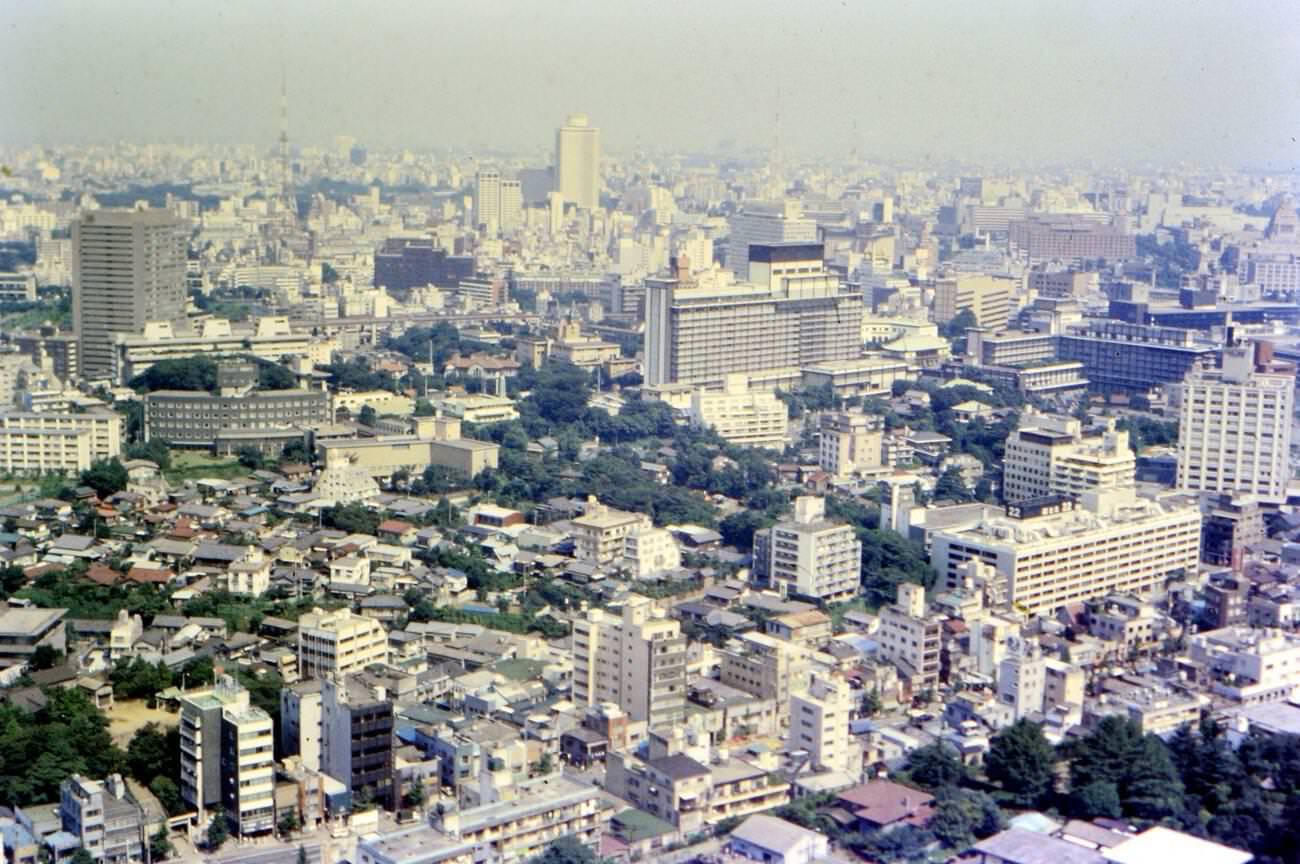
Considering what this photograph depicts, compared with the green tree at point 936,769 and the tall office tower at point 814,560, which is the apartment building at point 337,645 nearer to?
the tall office tower at point 814,560

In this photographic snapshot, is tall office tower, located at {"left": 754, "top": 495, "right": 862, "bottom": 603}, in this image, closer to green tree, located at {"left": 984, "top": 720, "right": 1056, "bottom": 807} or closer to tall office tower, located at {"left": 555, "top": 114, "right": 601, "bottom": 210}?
green tree, located at {"left": 984, "top": 720, "right": 1056, "bottom": 807}

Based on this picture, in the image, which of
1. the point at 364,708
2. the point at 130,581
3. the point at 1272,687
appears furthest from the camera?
the point at 130,581

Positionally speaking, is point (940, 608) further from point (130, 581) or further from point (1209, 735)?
point (130, 581)

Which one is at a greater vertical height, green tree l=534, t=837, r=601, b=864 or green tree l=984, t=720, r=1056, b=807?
green tree l=984, t=720, r=1056, b=807

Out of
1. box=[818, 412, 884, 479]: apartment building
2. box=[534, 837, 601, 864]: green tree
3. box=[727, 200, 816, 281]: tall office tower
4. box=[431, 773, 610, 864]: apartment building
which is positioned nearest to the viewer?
box=[534, 837, 601, 864]: green tree

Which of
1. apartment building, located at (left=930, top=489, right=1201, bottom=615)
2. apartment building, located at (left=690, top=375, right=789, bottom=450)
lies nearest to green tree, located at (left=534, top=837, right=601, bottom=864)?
apartment building, located at (left=930, top=489, right=1201, bottom=615)

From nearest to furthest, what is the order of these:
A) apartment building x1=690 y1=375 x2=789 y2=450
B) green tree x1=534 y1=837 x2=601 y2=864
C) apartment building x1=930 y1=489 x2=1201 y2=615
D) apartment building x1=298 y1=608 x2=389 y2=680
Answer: green tree x1=534 y1=837 x2=601 y2=864 → apartment building x1=298 y1=608 x2=389 y2=680 → apartment building x1=930 y1=489 x2=1201 y2=615 → apartment building x1=690 y1=375 x2=789 y2=450

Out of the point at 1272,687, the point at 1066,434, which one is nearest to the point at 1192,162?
the point at 1066,434
